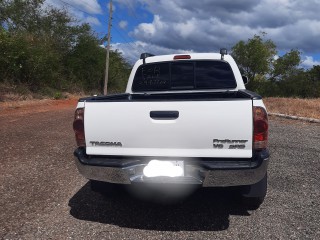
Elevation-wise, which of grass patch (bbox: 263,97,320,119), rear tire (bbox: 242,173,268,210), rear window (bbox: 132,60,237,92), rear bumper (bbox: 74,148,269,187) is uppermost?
rear window (bbox: 132,60,237,92)

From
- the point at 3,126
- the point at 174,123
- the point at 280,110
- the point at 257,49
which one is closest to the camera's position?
the point at 174,123

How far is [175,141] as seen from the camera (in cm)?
307

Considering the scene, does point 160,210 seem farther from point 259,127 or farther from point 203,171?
point 259,127

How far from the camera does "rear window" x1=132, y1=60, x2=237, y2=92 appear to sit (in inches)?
185

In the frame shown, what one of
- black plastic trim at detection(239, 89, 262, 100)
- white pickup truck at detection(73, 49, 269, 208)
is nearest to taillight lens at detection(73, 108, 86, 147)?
white pickup truck at detection(73, 49, 269, 208)

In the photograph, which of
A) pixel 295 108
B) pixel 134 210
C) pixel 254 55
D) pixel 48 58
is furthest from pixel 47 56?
pixel 254 55

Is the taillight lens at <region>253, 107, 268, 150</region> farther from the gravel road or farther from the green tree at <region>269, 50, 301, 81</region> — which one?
the green tree at <region>269, 50, 301, 81</region>

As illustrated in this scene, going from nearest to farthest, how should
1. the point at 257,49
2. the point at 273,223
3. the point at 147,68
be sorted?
the point at 273,223 → the point at 147,68 → the point at 257,49

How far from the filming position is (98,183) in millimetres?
3910

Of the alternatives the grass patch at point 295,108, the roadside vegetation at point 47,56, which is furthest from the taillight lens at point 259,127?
the roadside vegetation at point 47,56

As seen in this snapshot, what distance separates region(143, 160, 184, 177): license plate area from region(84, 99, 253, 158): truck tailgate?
0.08m

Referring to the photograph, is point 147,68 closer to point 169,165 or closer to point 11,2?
point 169,165

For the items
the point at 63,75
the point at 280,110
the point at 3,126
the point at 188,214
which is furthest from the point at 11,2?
the point at 188,214

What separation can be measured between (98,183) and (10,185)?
1460 millimetres
